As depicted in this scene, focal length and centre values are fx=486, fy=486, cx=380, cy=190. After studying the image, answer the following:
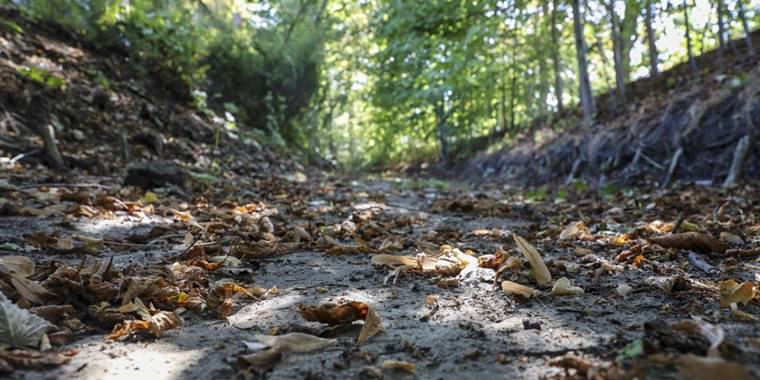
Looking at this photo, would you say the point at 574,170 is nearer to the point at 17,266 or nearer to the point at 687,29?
the point at 687,29

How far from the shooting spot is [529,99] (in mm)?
16516

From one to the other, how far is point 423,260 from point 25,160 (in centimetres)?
441

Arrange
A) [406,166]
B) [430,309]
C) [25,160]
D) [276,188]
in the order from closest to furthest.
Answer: [430,309], [25,160], [276,188], [406,166]

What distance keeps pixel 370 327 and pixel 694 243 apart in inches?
75.5

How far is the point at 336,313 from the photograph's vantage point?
1510mm

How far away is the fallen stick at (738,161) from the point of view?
4988 mm

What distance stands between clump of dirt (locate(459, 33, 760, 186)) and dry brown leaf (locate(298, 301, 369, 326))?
5145 millimetres

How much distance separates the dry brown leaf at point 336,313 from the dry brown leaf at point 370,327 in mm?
51

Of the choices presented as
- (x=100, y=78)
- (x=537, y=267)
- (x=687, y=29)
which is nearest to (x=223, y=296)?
(x=537, y=267)

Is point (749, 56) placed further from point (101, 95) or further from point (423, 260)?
point (101, 95)

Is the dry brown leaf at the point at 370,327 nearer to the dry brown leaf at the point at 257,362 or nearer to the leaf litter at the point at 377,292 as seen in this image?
the leaf litter at the point at 377,292

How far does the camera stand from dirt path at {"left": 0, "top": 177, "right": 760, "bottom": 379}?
1202 mm

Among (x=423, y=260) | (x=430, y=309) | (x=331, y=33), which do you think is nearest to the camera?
(x=430, y=309)

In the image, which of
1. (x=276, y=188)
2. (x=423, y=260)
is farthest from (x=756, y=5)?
(x=423, y=260)
